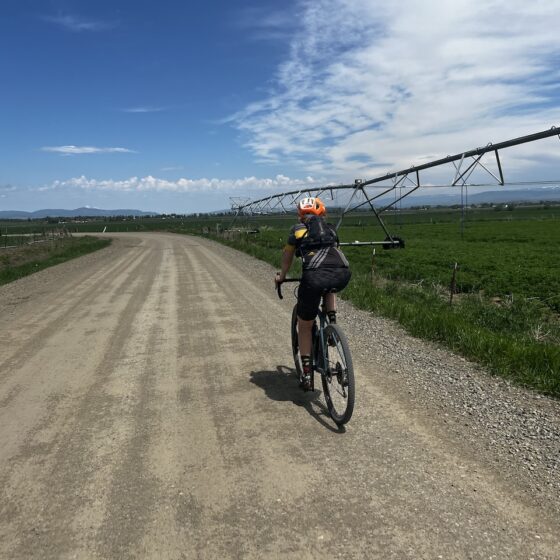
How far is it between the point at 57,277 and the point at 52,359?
11750 mm

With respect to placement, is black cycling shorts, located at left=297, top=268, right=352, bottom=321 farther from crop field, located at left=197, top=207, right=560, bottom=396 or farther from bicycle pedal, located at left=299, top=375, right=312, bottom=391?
crop field, located at left=197, top=207, right=560, bottom=396

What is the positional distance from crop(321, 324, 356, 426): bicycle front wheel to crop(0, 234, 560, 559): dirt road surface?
0.17 meters

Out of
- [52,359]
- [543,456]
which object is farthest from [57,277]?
[543,456]

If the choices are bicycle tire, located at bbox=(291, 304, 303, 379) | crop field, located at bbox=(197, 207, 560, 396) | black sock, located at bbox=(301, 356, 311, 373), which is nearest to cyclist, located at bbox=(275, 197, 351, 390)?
black sock, located at bbox=(301, 356, 311, 373)

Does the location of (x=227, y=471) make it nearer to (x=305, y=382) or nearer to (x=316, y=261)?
(x=305, y=382)

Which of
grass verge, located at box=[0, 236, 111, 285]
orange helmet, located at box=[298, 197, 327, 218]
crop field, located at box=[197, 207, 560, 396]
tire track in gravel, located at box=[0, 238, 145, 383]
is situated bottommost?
crop field, located at box=[197, 207, 560, 396]

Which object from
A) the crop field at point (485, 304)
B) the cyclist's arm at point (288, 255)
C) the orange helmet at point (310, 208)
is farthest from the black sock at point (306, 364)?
the crop field at point (485, 304)

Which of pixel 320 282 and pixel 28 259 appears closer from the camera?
pixel 320 282

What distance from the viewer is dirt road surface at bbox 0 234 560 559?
2.68 meters

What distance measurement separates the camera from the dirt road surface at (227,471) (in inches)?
105

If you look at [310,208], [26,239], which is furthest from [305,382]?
[26,239]

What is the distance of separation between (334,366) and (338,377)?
0.64 ft

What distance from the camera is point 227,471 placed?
344 cm

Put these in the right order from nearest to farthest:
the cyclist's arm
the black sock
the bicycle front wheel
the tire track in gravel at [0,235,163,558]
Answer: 1. the tire track in gravel at [0,235,163,558]
2. the bicycle front wheel
3. the cyclist's arm
4. the black sock
